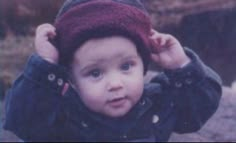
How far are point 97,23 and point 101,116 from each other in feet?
0.52

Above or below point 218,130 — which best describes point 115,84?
above

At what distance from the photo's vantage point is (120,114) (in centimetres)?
79

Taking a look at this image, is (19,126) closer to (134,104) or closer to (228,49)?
(134,104)

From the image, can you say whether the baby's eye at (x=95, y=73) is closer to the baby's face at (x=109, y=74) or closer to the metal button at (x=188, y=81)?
the baby's face at (x=109, y=74)

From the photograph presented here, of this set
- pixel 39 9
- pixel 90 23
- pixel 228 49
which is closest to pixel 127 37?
pixel 90 23

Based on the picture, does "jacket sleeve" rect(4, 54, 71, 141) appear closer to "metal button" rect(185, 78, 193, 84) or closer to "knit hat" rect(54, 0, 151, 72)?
"knit hat" rect(54, 0, 151, 72)

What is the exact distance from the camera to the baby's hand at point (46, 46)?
0.79 metres

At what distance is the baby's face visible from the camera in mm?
766

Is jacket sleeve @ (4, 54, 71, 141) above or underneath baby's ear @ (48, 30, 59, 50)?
Answer: underneath

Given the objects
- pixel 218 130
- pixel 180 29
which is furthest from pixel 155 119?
pixel 180 29

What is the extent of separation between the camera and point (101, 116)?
0.81m

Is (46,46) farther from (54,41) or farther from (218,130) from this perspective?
(218,130)

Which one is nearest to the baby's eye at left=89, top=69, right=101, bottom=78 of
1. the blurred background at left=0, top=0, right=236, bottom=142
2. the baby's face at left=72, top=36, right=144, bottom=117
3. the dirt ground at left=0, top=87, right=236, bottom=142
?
the baby's face at left=72, top=36, right=144, bottom=117

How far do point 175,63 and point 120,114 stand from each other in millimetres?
138
